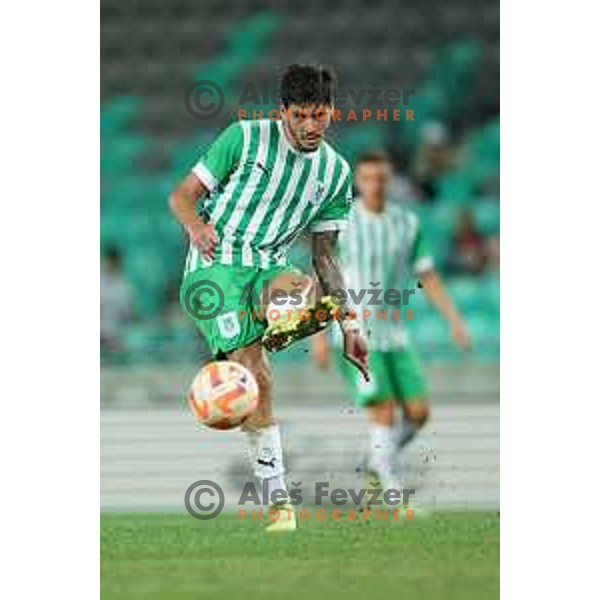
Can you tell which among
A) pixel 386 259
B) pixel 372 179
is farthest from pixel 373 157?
pixel 386 259

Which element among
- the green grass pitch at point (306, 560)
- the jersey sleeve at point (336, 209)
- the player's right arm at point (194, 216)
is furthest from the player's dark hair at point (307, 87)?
the green grass pitch at point (306, 560)

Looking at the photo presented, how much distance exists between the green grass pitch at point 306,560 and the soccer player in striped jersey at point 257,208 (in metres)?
0.33

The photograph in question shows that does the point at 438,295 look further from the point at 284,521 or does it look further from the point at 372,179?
→ the point at 284,521

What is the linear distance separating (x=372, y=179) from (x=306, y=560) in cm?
275

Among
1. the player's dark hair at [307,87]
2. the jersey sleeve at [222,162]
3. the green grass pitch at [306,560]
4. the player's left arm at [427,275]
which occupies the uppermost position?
the player's dark hair at [307,87]

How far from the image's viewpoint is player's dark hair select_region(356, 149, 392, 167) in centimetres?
845

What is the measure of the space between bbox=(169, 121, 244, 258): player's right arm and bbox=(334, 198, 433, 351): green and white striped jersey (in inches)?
51.8

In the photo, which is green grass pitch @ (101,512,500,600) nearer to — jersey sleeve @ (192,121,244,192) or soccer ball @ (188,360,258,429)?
soccer ball @ (188,360,258,429)

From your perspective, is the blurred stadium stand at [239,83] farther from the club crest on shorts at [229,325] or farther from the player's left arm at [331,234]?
the club crest on shorts at [229,325]

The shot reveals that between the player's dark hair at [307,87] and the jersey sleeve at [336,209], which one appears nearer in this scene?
the player's dark hair at [307,87]

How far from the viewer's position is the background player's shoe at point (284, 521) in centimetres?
738

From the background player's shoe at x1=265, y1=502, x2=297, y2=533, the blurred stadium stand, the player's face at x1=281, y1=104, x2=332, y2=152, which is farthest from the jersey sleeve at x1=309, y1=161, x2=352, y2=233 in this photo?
the blurred stadium stand

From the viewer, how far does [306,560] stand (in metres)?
6.80
